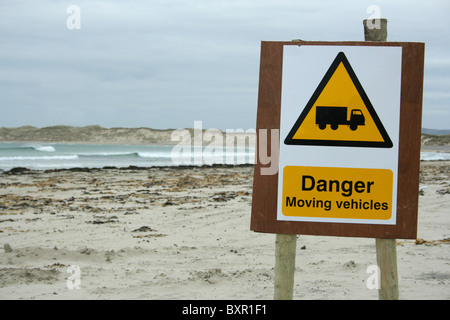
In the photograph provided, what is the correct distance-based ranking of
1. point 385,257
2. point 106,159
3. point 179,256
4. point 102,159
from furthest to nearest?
point 106,159, point 102,159, point 179,256, point 385,257

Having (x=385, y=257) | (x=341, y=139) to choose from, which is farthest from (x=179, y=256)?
(x=341, y=139)

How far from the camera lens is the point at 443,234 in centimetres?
716

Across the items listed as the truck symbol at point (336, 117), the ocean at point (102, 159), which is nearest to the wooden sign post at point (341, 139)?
the truck symbol at point (336, 117)

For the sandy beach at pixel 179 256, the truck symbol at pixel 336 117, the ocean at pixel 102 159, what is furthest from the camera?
Result: the ocean at pixel 102 159

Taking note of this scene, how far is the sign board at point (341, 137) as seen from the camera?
2.82 meters

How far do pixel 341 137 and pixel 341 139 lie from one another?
0.04 ft

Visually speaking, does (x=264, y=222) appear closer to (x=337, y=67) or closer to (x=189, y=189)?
(x=337, y=67)

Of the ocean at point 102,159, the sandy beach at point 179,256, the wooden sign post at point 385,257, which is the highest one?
the wooden sign post at point 385,257

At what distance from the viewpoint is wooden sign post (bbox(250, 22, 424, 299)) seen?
282 cm

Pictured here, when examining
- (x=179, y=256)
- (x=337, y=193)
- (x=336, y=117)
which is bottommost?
(x=179, y=256)

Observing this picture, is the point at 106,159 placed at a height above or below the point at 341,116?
below

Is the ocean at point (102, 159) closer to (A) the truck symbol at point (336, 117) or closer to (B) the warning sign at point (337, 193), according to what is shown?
(B) the warning sign at point (337, 193)

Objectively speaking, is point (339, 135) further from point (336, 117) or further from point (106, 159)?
point (106, 159)

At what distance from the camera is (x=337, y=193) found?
286 centimetres
